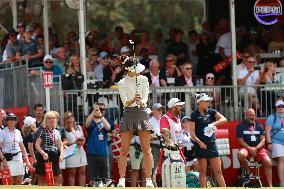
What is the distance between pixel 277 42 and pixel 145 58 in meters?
3.47

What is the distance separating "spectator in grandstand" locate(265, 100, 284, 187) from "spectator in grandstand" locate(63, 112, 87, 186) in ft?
13.4

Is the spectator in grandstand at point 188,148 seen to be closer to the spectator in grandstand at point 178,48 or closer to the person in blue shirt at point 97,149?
the person in blue shirt at point 97,149

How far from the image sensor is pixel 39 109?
92.0 ft

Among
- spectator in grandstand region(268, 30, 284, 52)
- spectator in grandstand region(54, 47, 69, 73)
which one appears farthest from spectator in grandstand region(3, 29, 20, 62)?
spectator in grandstand region(268, 30, 284, 52)

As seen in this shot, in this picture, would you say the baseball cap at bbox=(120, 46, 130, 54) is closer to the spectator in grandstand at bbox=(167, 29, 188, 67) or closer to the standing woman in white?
the spectator in grandstand at bbox=(167, 29, 188, 67)

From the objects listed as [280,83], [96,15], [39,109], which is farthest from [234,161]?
[96,15]

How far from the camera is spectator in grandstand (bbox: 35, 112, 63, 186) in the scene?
26.4 metres

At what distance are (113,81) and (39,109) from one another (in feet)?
6.39

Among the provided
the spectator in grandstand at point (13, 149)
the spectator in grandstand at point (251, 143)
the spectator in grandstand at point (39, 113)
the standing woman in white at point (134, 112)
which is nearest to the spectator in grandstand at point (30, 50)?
the spectator in grandstand at point (39, 113)

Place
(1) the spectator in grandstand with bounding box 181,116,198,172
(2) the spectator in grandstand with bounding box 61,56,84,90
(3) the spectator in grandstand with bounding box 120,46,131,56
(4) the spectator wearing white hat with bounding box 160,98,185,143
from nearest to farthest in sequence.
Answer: (4) the spectator wearing white hat with bounding box 160,98,185,143 < (1) the spectator in grandstand with bounding box 181,116,198,172 < (2) the spectator in grandstand with bounding box 61,56,84,90 < (3) the spectator in grandstand with bounding box 120,46,131,56

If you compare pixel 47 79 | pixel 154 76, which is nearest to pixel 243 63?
pixel 154 76

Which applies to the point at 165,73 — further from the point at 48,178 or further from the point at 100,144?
the point at 48,178

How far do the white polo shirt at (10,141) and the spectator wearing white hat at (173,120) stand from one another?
9.71ft

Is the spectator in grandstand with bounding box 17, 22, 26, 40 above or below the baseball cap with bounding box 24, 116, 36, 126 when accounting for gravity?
above
